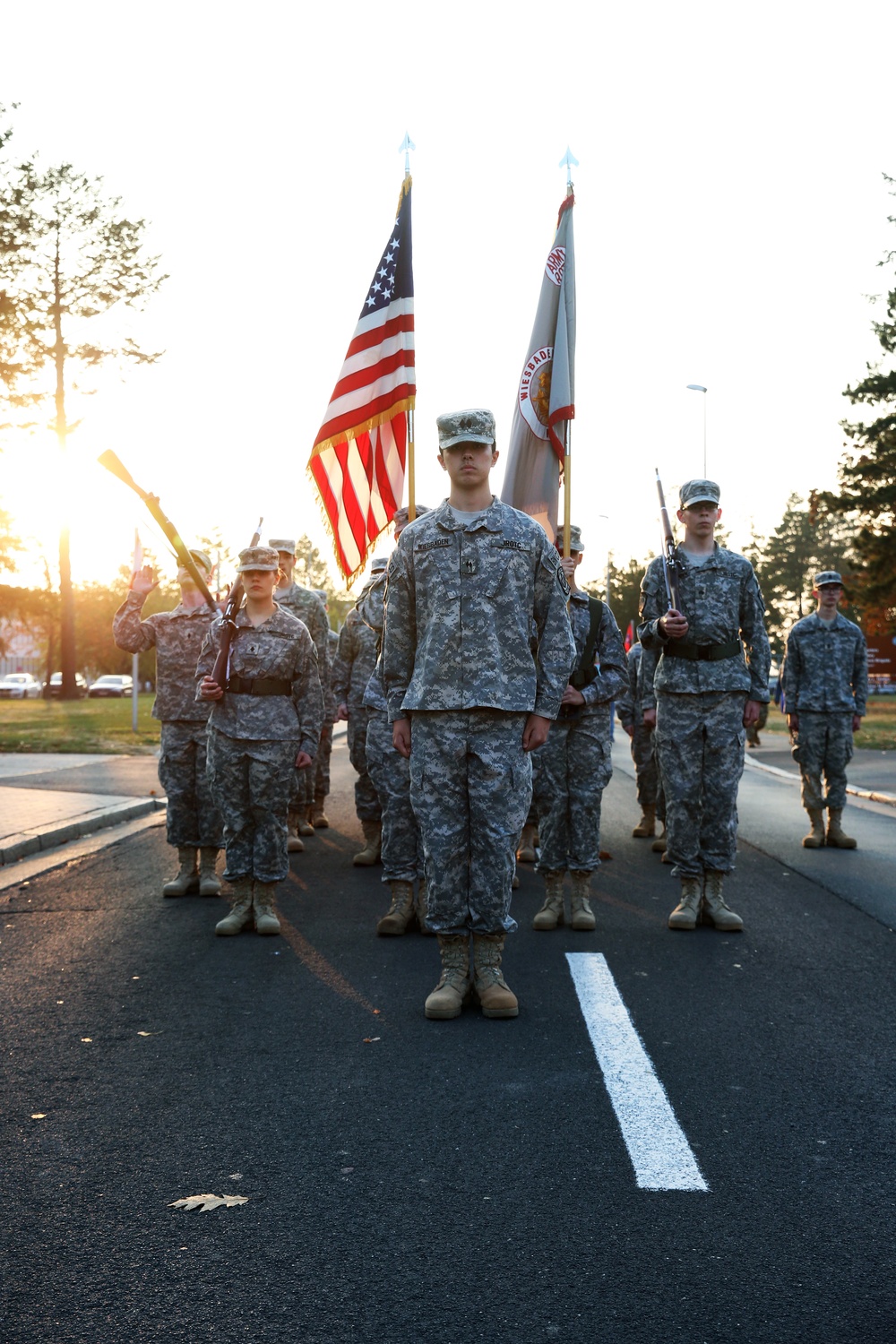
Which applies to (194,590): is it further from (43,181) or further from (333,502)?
(43,181)

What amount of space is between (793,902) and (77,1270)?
574cm

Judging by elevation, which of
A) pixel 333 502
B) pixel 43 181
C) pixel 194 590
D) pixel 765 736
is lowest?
pixel 765 736

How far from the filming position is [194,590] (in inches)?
329

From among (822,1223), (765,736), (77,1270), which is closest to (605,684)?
(822,1223)

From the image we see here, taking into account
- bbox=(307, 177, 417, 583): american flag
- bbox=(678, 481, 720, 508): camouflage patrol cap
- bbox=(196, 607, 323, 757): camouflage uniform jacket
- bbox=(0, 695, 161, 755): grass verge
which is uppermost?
bbox=(307, 177, 417, 583): american flag

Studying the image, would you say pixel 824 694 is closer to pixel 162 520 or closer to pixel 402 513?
pixel 402 513

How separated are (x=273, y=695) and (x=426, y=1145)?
145 inches

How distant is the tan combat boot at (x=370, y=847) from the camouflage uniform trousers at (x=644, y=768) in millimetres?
2455

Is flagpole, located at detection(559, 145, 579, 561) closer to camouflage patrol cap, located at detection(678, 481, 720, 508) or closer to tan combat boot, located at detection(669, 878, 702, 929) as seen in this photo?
camouflage patrol cap, located at detection(678, 481, 720, 508)

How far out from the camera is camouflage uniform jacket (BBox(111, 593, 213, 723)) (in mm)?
8047

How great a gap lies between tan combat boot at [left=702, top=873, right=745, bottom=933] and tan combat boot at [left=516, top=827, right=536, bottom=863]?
8.31ft

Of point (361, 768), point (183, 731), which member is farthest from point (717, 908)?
point (361, 768)

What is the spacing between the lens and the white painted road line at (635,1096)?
3490 mm

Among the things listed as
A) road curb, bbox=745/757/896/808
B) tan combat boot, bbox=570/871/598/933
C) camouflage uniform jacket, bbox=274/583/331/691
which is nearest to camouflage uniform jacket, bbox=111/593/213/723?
camouflage uniform jacket, bbox=274/583/331/691
